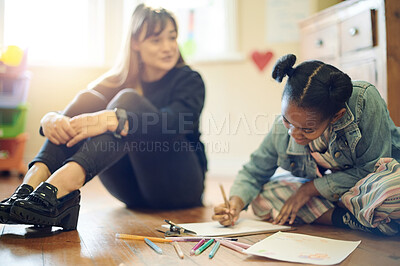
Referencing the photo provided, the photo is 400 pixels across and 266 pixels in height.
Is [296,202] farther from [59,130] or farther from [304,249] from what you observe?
[59,130]

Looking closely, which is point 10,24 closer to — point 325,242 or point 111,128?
point 111,128

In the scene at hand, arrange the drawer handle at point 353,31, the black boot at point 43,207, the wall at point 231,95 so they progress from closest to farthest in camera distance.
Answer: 1. the black boot at point 43,207
2. the drawer handle at point 353,31
3. the wall at point 231,95

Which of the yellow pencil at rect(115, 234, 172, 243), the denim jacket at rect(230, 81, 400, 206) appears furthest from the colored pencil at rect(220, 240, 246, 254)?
the denim jacket at rect(230, 81, 400, 206)

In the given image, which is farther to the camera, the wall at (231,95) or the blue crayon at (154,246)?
the wall at (231,95)

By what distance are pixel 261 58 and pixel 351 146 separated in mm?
1644

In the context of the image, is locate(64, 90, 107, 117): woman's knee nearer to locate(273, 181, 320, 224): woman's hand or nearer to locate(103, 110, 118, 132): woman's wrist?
locate(103, 110, 118, 132): woman's wrist

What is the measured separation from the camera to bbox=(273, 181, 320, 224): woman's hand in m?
1.05

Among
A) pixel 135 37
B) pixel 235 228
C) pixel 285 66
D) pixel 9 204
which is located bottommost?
pixel 235 228

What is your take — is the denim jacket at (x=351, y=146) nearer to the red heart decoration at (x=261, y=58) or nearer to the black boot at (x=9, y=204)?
the black boot at (x=9, y=204)

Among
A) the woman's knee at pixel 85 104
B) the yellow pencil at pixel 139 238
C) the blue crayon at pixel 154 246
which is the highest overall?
the woman's knee at pixel 85 104

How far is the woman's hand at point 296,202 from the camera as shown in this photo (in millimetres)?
1047

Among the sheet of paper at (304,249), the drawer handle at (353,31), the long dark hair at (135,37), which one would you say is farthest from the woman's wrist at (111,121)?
the drawer handle at (353,31)

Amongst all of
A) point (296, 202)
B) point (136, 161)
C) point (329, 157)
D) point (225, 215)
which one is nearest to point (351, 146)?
point (329, 157)

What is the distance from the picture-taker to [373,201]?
895 mm
